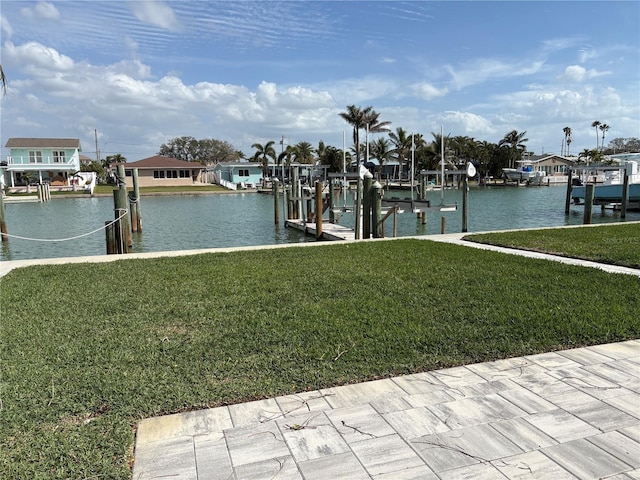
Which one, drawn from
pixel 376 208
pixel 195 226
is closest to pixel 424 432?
pixel 376 208

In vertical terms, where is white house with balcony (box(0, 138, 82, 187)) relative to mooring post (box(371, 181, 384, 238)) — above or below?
above

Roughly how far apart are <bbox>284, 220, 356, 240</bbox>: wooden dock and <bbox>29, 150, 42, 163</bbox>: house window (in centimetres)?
4675

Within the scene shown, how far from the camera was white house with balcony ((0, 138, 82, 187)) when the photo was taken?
56.1m

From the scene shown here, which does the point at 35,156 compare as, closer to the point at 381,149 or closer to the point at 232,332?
the point at 381,149

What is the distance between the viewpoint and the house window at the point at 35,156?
56.9 m

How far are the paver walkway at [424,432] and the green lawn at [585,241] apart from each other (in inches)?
215

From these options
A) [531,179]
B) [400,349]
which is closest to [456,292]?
[400,349]

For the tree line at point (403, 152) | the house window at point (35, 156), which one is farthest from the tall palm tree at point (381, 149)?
the house window at point (35, 156)

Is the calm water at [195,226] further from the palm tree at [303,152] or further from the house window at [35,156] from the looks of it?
the palm tree at [303,152]

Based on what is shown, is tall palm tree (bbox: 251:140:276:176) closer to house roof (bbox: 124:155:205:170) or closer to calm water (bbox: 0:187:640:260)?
house roof (bbox: 124:155:205:170)

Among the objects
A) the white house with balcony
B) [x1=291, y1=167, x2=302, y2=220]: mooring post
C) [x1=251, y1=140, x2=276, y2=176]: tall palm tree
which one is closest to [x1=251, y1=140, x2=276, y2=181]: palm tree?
[x1=251, y1=140, x2=276, y2=176]: tall palm tree

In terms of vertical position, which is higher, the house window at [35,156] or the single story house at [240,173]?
the house window at [35,156]

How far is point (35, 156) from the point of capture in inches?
2248

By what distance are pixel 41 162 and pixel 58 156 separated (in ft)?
6.37
